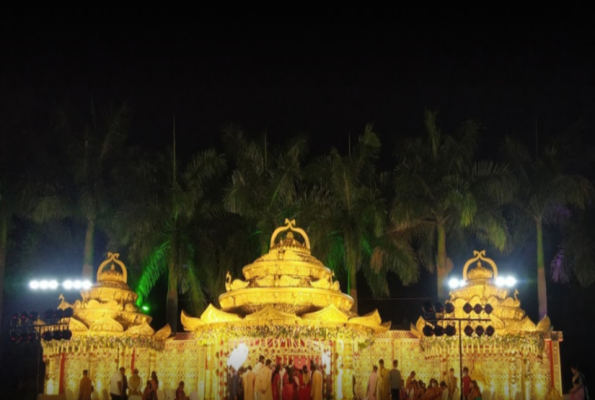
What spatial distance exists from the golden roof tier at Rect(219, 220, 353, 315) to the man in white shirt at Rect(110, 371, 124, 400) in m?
3.56

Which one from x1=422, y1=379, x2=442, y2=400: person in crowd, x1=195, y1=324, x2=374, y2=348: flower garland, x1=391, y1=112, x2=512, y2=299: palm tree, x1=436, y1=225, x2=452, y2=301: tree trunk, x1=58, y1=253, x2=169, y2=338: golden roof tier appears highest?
x1=391, y1=112, x2=512, y2=299: palm tree

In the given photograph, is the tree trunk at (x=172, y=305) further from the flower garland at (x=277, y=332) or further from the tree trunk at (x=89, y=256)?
the flower garland at (x=277, y=332)

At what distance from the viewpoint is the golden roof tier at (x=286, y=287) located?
860 inches

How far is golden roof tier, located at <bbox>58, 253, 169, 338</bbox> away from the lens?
22.8 meters

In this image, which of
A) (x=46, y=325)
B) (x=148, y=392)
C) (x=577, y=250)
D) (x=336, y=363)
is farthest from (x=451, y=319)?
(x=577, y=250)

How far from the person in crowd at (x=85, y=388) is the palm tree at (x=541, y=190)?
1696cm

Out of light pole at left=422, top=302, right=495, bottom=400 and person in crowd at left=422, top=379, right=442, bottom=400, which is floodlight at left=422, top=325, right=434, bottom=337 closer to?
light pole at left=422, top=302, right=495, bottom=400

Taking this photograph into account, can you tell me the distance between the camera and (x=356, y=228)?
29.6m

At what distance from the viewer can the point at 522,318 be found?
75.4 ft

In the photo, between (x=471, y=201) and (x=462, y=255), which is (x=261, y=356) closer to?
(x=471, y=201)

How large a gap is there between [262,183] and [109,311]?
9.79 metres

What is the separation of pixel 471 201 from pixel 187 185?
11164 mm

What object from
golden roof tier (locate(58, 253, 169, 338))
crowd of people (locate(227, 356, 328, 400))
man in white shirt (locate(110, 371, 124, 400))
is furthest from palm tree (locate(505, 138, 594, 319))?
man in white shirt (locate(110, 371, 124, 400))

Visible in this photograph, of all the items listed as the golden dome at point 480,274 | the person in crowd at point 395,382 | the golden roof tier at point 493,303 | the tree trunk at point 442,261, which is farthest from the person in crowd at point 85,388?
the tree trunk at point 442,261
